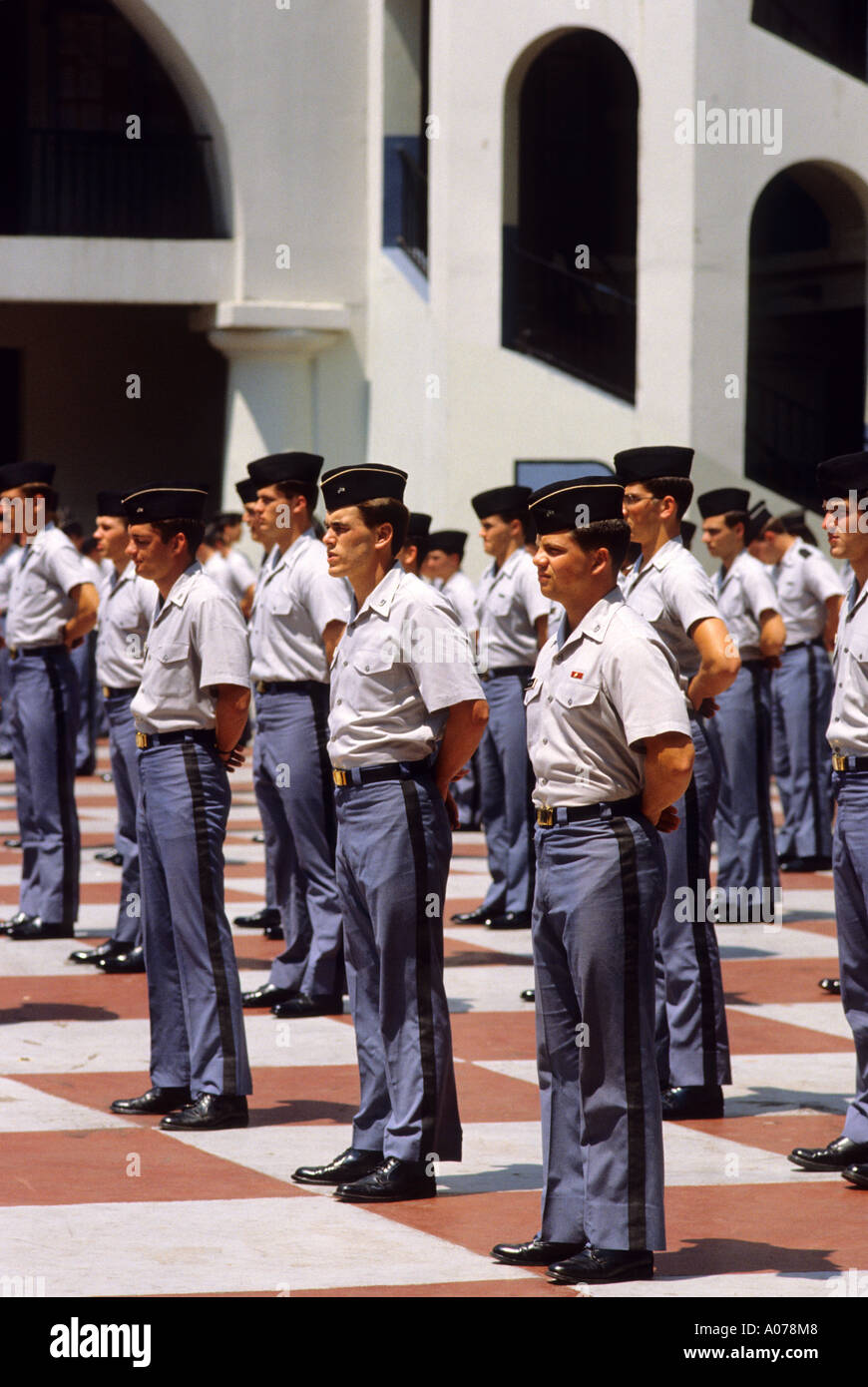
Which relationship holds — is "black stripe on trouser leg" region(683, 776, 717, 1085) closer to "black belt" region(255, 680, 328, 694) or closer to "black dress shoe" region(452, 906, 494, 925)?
"black belt" region(255, 680, 328, 694)

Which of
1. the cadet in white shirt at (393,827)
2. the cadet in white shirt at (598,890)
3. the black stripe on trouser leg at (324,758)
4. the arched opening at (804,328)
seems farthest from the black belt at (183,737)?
the arched opening at (804,328)

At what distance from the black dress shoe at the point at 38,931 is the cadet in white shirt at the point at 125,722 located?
21.6 inches

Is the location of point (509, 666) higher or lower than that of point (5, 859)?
higher

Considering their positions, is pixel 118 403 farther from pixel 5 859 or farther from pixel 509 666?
pixel 509 666

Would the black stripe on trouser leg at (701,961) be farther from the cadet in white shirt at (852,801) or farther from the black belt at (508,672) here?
the black belt at (508,672)

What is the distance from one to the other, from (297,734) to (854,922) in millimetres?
2835

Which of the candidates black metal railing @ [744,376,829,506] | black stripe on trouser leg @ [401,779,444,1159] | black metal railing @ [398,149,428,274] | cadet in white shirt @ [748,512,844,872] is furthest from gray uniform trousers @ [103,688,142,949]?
black metal railing @ [398,149,428,274]

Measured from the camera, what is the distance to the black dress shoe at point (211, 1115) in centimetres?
664

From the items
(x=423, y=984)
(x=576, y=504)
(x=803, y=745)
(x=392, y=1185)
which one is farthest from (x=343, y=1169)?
(x=803, y=745)

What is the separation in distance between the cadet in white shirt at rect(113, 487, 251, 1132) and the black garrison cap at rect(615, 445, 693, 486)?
128 cm

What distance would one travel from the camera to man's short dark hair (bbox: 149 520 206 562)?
6934mm

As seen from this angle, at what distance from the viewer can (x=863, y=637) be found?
6.40m
